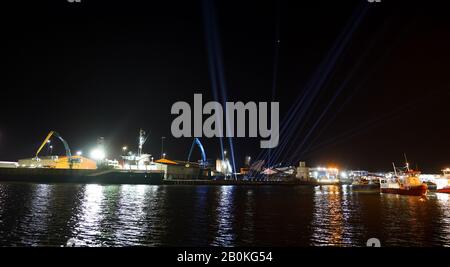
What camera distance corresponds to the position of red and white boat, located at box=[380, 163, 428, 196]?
7812 cm

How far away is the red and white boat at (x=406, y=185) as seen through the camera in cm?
7812

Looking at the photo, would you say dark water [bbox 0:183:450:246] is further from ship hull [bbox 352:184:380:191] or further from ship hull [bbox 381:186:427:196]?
ship hull [bbox 352:184:380:191]

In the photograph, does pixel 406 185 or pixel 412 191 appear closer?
pixel 412 191

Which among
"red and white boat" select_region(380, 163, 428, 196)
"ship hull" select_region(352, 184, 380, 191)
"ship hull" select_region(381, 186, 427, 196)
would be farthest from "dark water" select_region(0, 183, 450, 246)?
"ship hull" select_region(352, 184, 380, 191)

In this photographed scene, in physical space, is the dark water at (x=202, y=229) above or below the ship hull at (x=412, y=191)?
above

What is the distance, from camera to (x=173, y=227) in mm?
26828

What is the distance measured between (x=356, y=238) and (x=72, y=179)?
348 ft

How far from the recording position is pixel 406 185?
265ft

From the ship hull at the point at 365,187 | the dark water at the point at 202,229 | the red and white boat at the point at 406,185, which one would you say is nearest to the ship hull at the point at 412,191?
the red and white boat at the point at 406,185

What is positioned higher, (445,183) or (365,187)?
(445,183)

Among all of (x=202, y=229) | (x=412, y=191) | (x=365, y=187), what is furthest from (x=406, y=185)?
(x=202, y=229)

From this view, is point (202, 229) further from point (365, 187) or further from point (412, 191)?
point (365, 187)

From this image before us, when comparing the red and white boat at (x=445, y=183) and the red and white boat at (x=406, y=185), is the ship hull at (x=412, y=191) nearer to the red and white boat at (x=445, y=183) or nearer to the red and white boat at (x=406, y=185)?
the red and white boat at (x=406, y=185)
